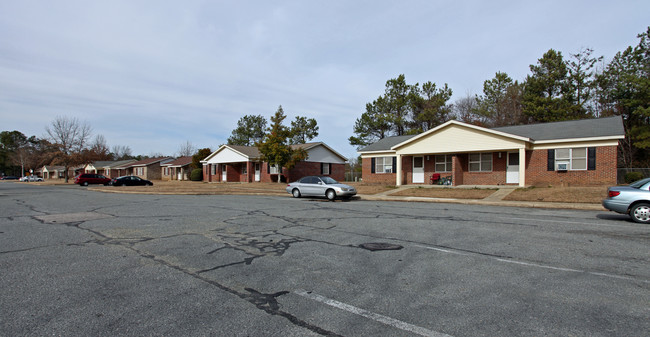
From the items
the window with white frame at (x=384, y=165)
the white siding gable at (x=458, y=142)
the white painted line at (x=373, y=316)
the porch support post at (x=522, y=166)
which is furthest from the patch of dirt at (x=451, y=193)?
the white painted line at (x=373, y=316)

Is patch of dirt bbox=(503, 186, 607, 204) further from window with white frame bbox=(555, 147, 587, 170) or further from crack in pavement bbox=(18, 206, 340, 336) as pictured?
crack in pavement bbox=(18, 206, 340, 336)

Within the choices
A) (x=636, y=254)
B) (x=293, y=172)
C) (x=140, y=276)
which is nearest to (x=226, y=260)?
(x=140, y=276)

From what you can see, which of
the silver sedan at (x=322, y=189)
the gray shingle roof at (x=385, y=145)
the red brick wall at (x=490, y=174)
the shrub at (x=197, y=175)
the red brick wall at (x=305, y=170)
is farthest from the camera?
the shrub at (x=197, y=175)

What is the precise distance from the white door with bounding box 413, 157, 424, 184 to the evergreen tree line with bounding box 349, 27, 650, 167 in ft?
50.4

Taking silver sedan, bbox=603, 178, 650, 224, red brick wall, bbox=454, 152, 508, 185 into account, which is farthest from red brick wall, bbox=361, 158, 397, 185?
silver sedan, bbox=603, 178, 650, 224

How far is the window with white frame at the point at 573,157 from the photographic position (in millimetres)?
20891

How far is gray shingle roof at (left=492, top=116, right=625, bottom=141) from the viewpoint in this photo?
20.6 m

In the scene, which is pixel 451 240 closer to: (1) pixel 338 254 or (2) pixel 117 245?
(1) pixel 338 254

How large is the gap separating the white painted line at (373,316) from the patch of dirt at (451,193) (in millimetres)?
16620

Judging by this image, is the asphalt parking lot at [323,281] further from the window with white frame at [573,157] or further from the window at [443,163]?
the window at [443,163]

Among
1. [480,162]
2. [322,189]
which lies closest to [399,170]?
[480,162]

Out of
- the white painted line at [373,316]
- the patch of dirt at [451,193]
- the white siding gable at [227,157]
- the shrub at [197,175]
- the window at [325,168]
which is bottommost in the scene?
the white painted line at [373,316]

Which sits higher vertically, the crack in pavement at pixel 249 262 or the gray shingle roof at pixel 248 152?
the gray shingle roof at pixel 248 152

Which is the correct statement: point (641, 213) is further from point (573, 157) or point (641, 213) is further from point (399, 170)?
point (399, 170)
